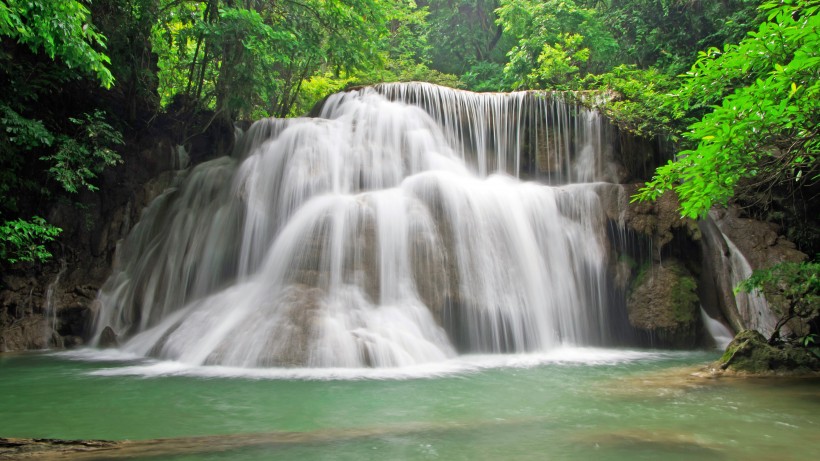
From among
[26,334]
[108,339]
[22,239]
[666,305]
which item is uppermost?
[22,239]

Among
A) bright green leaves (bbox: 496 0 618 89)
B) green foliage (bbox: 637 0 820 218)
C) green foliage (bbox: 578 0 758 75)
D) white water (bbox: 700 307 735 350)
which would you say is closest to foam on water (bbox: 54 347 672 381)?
white water (bbox: 700 307 735 350)

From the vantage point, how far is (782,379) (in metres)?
5.92

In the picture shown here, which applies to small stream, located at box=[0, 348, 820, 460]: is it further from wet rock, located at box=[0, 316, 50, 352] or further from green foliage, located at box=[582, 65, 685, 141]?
green foliage, located at box=[582, 65, 685, 141]

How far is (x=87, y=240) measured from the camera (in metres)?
11.4

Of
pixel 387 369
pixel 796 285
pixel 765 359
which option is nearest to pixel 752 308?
pixel 796 285

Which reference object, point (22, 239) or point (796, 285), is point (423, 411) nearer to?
point (796, 285)

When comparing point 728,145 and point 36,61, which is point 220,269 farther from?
point 728,145

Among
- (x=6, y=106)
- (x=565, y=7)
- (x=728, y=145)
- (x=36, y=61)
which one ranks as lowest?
(x=728, y=145)

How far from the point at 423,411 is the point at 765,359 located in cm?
439

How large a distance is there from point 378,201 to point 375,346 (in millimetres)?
3167

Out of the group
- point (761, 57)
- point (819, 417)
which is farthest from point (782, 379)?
point (761, 57)

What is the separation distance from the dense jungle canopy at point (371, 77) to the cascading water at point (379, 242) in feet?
5.54

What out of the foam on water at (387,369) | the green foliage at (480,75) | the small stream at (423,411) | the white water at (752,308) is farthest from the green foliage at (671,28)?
the small stream at (423,411)

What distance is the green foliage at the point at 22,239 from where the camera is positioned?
8.77m
